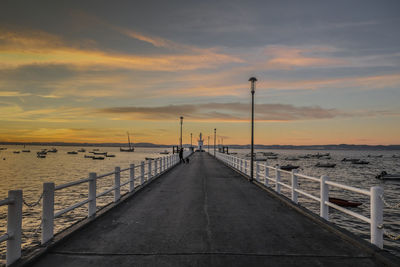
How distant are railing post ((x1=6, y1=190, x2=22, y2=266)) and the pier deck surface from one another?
18.1 inches

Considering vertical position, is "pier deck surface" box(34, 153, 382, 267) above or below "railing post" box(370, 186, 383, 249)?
below

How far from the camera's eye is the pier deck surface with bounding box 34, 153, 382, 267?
5.28 m

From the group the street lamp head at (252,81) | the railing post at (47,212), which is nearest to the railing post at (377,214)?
the railing post at (47,212)

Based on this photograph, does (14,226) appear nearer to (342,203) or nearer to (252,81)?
(252,81)

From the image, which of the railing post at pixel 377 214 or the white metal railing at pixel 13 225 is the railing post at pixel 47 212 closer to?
the white metal railing at pixel 13 225

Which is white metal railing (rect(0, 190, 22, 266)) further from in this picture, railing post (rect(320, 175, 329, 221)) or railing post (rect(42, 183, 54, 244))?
railing post (rect(320, 175, 329, 221))

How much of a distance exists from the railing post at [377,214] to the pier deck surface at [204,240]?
483 mm

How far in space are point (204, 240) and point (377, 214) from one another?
12.2ft

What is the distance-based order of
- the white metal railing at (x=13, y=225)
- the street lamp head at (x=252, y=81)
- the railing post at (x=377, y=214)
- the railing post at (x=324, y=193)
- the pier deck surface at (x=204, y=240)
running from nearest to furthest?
the white metal railing at (x=13, y=225) → the pier deck surface at (x=204, y=240) → the railing post at (x=377, y=214) → the railing post at (x=324, y=193) → the street lamp head at (x=252, y=81)

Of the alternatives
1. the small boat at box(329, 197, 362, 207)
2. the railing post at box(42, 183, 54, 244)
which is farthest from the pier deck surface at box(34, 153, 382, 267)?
the small boat at box(329, 197, 362, 207)

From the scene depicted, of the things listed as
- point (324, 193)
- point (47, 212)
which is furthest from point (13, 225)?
point (324, 193)

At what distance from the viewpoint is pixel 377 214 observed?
5.84 m

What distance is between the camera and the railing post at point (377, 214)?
18.9ft

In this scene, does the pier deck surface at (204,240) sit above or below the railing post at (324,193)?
below
